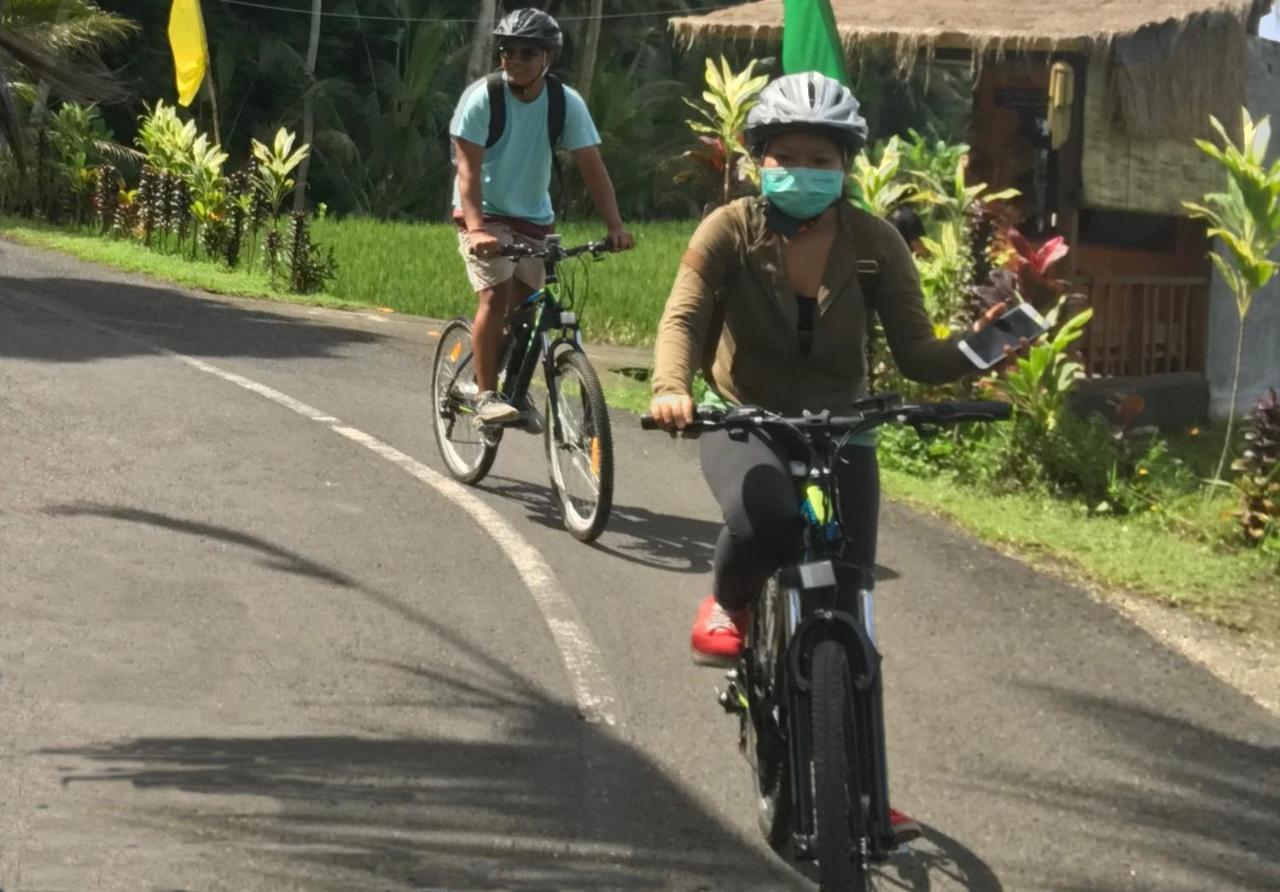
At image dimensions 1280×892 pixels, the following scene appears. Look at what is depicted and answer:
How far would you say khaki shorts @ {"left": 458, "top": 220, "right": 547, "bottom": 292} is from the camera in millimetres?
9594

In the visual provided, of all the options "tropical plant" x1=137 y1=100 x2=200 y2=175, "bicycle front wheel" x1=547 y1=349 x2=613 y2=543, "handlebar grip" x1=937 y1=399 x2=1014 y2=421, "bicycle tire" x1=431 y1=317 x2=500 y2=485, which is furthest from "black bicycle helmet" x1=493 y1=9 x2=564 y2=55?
"tropical plant" x1=137 y1=100 x2=200 y2=175

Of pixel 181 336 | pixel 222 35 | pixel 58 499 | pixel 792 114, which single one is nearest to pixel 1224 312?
pixel 181 336

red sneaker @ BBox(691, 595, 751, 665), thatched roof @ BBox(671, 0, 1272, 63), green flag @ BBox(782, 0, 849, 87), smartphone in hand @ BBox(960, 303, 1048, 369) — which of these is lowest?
red sneaker @ BBox(691, 595, 751, 665)

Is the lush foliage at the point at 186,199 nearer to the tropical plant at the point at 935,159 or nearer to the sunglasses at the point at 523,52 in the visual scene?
the tropical plant at the point at 935,159

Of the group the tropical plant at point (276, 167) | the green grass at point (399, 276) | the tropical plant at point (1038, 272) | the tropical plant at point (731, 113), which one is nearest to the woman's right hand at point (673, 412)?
the tropical plant at point (1038, 272)

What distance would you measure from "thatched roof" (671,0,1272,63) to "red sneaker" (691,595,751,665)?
851cm

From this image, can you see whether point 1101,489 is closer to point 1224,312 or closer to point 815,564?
point 1224,312

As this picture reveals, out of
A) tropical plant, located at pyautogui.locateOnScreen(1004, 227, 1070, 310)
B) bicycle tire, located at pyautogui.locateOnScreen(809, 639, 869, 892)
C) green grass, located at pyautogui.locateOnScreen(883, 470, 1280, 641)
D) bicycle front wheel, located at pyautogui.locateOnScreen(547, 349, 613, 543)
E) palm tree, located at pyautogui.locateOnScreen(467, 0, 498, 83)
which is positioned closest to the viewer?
bicycle tire, located at pyautogui.locateOnScreen(809, 639, 869, 892)

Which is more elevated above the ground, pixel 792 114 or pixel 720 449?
pixel 792 114

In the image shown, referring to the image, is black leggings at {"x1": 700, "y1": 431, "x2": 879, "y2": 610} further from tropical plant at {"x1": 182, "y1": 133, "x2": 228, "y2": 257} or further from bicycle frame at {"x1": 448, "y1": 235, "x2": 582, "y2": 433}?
tropical plant at {"x1": 182, "y1": 133, "x2": 228, "y2": 257}

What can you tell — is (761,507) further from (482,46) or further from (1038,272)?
(482,46)

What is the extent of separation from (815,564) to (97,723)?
2.49 metres

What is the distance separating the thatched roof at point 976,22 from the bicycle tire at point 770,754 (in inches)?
345

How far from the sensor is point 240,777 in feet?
19.0
